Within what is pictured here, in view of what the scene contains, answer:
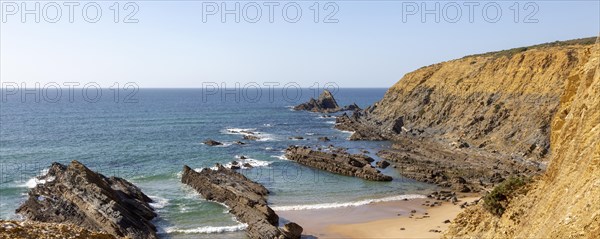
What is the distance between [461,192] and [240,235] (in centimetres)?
2465

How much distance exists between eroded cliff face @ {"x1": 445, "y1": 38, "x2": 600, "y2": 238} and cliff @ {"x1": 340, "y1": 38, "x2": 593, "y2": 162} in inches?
1427

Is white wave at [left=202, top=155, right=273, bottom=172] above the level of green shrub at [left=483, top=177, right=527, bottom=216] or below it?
below

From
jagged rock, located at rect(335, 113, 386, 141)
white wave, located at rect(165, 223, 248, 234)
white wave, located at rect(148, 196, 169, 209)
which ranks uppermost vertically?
jagged rock, located at rect(335, 113, 386, 141)

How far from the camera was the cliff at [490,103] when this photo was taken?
6034 centimetres

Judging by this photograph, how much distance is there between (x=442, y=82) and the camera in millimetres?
89062

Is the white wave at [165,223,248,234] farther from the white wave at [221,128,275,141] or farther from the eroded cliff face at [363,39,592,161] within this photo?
the white wave at [221,128,275,141]

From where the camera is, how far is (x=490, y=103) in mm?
71938

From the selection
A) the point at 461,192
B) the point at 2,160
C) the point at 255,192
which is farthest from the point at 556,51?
the point at 2,160

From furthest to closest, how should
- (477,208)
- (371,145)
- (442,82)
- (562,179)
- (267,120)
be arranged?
(267,120), (442,82), (371,145), (477,208), (562,179)

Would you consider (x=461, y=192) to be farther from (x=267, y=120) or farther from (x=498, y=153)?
(x=267, y=120)

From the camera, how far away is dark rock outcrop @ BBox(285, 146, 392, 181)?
52.1 m

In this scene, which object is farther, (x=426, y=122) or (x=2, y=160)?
(x=426, y=122)

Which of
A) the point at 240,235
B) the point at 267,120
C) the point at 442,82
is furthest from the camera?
the point at 267,120

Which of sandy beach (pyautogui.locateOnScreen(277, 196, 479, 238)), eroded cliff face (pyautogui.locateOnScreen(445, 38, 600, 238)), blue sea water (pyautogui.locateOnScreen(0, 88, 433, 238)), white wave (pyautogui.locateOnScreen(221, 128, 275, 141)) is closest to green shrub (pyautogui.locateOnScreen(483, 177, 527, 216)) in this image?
eroded cliff face (pyautogui.locateOnScreen(445, 38, 600, 238))
